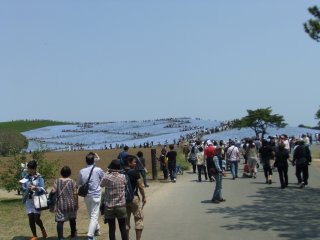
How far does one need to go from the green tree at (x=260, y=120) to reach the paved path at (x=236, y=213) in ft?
149

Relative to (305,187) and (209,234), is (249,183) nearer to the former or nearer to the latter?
(305,187)

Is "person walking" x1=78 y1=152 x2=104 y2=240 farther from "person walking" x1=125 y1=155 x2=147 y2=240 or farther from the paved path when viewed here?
the paved path

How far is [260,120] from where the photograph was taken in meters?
64.8

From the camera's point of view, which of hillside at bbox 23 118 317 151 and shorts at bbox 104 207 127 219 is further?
hillside at bbox 23 118 317 151

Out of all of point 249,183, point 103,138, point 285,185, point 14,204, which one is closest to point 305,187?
point 285,185

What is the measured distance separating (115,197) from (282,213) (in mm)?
5330

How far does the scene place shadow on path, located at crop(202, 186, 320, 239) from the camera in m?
10.1

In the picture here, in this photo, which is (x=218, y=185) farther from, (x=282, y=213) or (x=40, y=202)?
(x=40, y=202)

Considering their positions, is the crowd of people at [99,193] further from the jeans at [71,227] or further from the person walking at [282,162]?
the person walking at [282,162]

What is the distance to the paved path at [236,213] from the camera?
995 cm

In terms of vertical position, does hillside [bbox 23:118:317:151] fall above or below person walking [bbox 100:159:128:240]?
above

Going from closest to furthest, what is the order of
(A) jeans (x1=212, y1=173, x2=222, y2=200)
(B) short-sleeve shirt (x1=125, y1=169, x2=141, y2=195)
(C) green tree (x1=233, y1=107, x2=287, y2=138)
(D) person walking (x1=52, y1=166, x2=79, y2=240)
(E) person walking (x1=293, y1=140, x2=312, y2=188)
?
(B) short-sleeve shirt (x1=125, y1=169, x2=141, y2=195), (D) person walking (x1=52, y1=166, x2=79, y2=240), (A) jeans (x1=212, y1=173, x2=222, y2=200), (E) person walking (x1=293, y1=140, x2=312, y2=188), (C) green tree (x1=233, y1=107, x2=287, y2=138)

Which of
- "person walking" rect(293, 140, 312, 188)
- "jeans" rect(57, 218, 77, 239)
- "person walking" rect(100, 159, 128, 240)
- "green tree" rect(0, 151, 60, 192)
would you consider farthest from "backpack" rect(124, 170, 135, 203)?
"green tree" rect(0, 151, 60, 192)

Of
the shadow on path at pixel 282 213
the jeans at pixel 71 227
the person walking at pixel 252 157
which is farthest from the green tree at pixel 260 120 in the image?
the jeans at pixel 71 227
